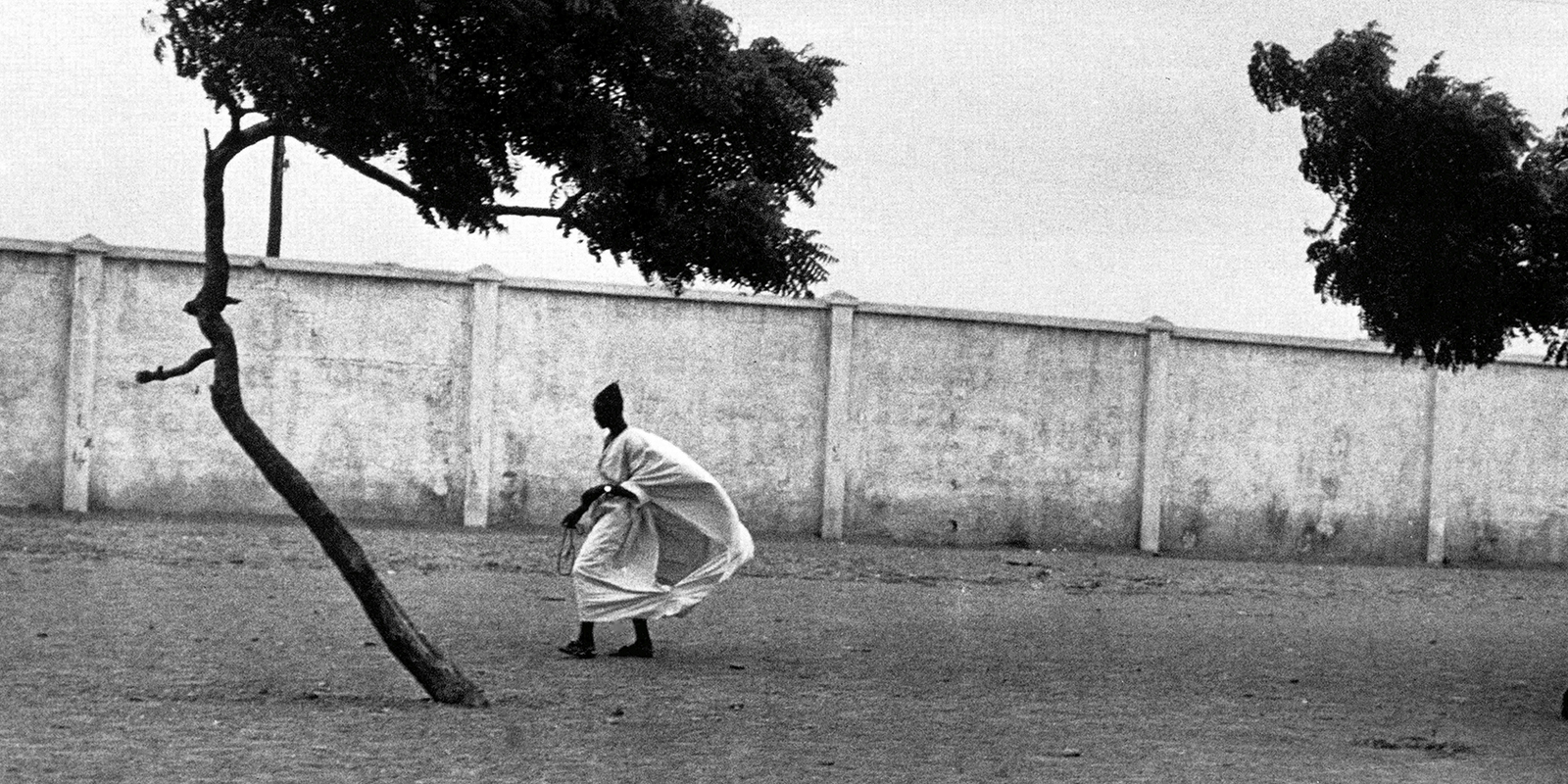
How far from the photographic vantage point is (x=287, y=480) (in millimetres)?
7969

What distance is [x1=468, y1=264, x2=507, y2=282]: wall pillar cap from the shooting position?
61.6 ft

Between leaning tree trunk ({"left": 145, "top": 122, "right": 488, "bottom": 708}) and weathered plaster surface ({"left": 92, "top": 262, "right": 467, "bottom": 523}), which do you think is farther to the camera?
weathered plaster surface ({"left": 92, "top": 262, "right": 467, "bottom": 523})

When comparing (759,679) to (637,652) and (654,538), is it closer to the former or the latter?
(637,652)

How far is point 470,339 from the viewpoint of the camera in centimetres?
1886

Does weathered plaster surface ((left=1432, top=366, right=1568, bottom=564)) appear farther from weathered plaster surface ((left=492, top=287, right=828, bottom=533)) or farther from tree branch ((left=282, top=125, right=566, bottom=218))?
tree branch ((left=282, top=125, right=566, bottom=218))

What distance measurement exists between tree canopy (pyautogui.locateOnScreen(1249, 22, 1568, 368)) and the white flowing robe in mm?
3670

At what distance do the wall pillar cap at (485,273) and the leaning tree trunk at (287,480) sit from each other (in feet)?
34.2

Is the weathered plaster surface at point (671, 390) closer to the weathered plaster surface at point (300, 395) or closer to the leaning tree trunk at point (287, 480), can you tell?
the weathered plaster surface at point (300, 395)

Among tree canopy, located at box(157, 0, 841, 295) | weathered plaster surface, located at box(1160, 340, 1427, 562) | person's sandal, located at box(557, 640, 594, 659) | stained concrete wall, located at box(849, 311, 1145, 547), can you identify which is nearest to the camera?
tree canopy, located at box(157, 0, 841, 295)

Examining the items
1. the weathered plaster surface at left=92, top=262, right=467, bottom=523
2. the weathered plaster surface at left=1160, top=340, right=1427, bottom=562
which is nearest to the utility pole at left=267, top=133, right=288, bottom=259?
the weathered plaster surface at left=92, top=262, right=467, bottom=523

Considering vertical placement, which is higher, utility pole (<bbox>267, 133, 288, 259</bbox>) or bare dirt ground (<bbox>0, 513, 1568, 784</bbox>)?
utility pole (<bbox>267, 133, 288, 259</bbox>)

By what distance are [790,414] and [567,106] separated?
12.1 metres

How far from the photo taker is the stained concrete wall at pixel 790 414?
59.7 ft

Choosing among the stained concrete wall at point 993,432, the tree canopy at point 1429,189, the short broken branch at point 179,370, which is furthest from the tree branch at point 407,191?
the stained concrete wall at point 993,432
